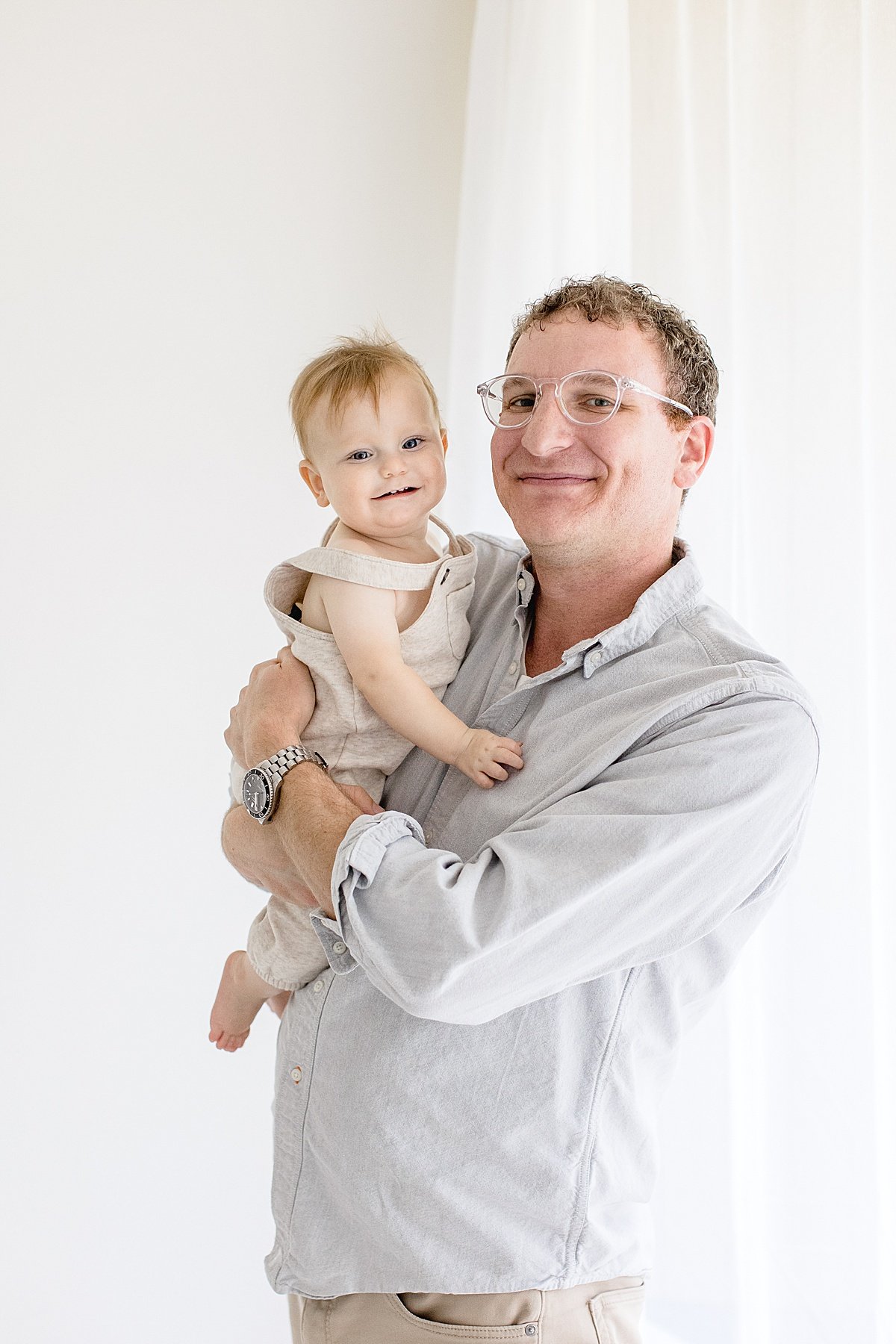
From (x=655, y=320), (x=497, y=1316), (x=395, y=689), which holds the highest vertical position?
(x=655, y=320)

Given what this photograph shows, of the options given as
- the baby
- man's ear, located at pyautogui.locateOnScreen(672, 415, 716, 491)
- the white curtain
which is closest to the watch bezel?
the baby

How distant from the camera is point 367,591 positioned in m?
1.46

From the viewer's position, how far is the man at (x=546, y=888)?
112 cm

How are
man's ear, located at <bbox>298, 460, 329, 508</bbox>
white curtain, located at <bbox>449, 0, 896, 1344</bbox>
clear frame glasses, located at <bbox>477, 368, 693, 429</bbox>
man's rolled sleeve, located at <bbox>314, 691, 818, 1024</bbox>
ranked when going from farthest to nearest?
Answer: white curtain, located at <bbox>449, 0, 896, 1344</bbox>
man's ear, located at <bbox>298, 460, 329, 508</bbox>
clear frame glasses, located at <bbox>477, 368, 693, 429</bbox>
man's rolled sleeve, located at <bbox>314, 691, 818, 1024</bbox>

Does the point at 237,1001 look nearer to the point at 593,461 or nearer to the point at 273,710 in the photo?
the point at 273,710

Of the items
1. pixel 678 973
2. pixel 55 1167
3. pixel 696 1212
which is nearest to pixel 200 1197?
pixel 55 1167

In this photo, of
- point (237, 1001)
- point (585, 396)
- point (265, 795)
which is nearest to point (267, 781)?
point (265, 795)

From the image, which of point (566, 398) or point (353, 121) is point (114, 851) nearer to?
point (566, 398)

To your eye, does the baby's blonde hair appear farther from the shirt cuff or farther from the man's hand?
the shirt cuff

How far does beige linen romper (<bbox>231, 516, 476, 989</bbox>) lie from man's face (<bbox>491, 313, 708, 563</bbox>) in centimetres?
16

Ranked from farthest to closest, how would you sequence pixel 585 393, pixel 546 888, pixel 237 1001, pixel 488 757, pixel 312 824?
1. pixel 237 1001
2. pixel 585 393
3. pixel 488 757
4. pixel 312 824
5. pixel 546 888

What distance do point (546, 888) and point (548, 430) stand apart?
0.61 metres

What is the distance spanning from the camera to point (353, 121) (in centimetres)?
264

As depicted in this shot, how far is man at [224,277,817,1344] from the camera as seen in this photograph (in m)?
1.12
